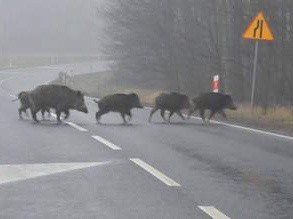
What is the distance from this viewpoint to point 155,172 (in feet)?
34.1

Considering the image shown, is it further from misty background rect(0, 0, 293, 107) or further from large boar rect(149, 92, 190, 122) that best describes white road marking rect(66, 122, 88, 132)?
misty background rect(0, 0, 293, 107)

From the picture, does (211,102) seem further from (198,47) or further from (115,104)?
(198,47)

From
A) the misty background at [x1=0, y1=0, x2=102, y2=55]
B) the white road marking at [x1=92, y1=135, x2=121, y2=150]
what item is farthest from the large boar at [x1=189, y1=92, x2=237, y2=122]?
the misty background at [x1=0, y1=0, x2=102, y2=55]

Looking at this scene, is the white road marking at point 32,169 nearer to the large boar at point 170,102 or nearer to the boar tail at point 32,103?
the boar tail at point 32,103

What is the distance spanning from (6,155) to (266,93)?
1973 centimetres

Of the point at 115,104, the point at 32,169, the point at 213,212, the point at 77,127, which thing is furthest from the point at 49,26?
the point at 213,212

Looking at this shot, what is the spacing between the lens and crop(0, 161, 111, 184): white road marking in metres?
9.81

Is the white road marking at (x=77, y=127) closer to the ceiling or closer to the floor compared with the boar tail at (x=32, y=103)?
closer to the floor

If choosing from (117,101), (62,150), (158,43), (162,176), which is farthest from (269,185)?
(158,43)

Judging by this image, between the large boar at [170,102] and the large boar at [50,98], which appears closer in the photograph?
the large boar at [50,98]

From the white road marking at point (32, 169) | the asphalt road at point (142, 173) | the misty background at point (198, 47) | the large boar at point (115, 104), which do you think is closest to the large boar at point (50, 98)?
the large boar at point (115, 104)

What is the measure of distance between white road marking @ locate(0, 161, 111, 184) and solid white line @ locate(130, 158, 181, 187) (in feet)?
1.68

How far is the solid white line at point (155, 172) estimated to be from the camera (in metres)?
9.55

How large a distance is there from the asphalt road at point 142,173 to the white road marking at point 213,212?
0.03 feet
